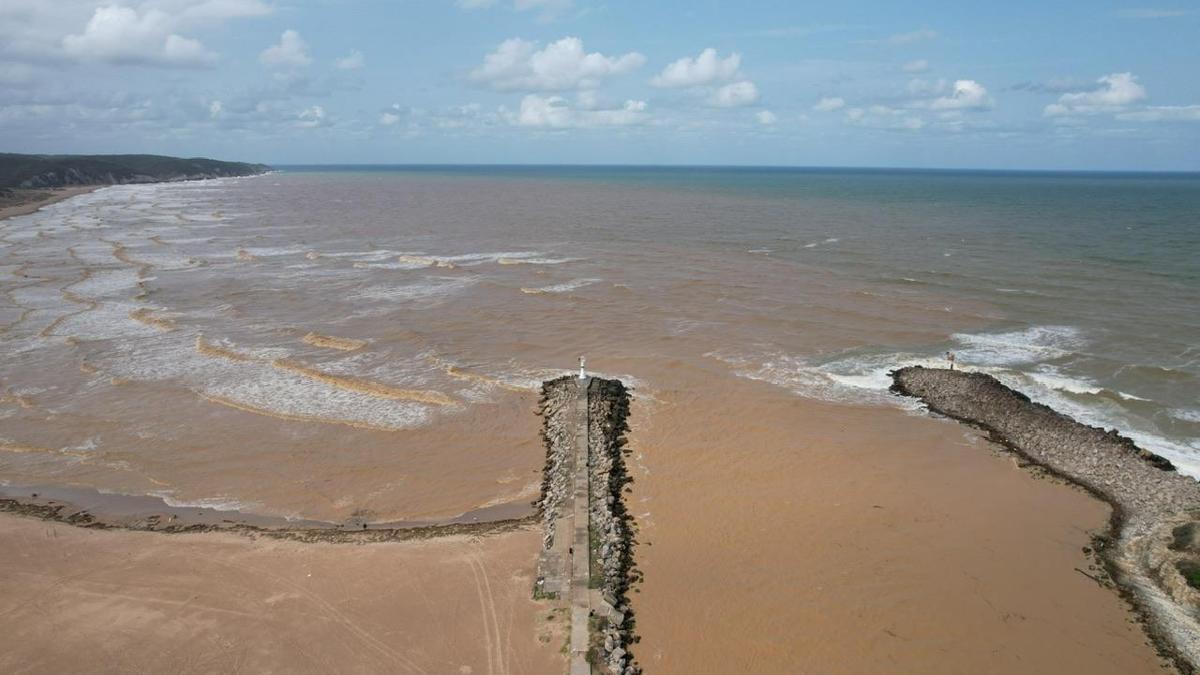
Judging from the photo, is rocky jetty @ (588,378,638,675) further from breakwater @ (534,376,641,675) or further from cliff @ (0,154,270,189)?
cliff @ (0,154,270,189)

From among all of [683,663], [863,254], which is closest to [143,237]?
[863,254]

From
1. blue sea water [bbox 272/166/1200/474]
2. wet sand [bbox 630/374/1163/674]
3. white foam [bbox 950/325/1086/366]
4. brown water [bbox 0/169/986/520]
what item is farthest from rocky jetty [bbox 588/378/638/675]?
white foam [bbox 950/325/1086/366]

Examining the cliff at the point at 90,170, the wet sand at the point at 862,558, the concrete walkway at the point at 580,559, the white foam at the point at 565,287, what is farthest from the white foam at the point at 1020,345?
the cliff at the point at 90,170

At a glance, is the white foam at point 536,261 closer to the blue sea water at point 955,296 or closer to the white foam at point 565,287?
the blue sea water at point 955,296

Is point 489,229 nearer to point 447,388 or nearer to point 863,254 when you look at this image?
point 863,254

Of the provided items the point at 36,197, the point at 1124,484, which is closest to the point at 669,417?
the point at 1124,484

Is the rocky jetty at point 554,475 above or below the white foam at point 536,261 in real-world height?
below

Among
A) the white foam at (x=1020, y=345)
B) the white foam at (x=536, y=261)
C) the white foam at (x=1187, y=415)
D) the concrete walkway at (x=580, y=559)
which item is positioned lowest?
the concrete walkway at (x=580, y=559)
